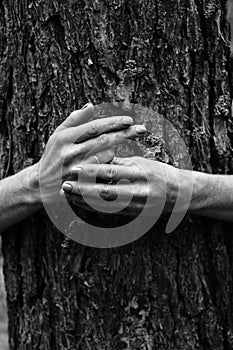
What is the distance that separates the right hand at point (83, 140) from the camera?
1.95 m

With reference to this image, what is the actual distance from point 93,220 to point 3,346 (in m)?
3.75

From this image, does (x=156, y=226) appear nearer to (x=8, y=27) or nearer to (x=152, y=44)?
(x=152, y=44)

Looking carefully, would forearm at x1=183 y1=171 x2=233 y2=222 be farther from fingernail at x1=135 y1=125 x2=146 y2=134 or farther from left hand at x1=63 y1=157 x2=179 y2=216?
fingernail at x1=135 y1=125 x2=146 y2=134

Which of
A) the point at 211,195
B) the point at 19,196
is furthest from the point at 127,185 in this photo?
the point at 19,196

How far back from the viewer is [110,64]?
6.84 feet

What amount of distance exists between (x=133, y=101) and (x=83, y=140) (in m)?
0.23

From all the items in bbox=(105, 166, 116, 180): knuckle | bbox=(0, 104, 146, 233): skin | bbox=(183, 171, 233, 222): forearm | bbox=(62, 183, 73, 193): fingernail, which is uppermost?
bbox=(0, 104, 146, 233): skin

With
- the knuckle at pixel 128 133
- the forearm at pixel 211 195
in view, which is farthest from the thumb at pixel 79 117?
the forearm at pixel 211 195

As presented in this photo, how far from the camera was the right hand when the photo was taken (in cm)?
195

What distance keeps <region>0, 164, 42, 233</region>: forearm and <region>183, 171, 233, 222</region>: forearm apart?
0.45 metres

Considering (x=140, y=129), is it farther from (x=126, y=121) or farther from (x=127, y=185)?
(x=127, y=185)

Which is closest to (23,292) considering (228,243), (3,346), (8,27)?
(228,243)

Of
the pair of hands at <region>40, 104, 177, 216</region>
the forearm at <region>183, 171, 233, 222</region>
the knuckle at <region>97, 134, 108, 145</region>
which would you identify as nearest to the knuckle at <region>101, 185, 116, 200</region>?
the pair of hands at <region>40, 104, 177, 216</region>

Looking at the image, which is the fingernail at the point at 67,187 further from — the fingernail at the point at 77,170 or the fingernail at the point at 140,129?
the fingernail at the point at 140,129
